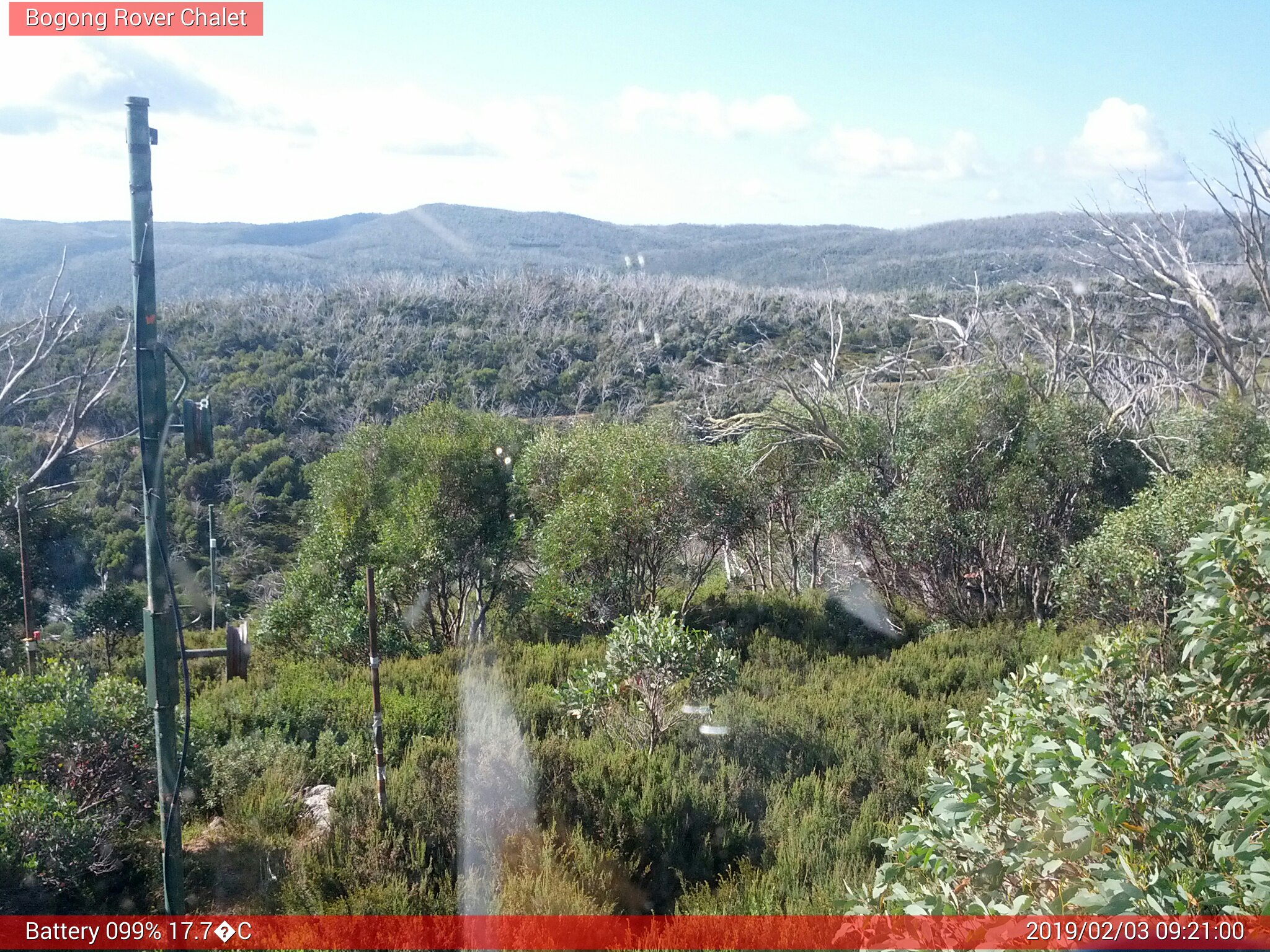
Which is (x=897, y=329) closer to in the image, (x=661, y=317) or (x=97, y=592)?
(x=661, y=317)

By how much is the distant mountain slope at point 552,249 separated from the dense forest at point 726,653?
2042 centimetres

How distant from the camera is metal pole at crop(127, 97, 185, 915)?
3.82 metres

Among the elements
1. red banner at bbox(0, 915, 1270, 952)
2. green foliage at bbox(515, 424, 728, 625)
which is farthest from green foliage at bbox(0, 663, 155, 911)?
green foliage at bbox(515, 424, 728, 625)

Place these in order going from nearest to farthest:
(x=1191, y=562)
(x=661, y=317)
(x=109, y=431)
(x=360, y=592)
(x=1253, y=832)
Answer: (x=1253, y=832)
(x=1191, y=562)
(x=360, y=592)
(x=109, y=431)
(x=661, y=317)

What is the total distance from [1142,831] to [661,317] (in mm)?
42079

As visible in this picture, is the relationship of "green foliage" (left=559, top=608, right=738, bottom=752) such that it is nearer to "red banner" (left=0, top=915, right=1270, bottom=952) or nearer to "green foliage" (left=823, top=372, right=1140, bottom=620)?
"red banner" (left=0, top=915, right=1270, bottom=952)

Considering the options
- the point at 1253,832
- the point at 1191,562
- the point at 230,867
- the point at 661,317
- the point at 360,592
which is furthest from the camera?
the point at 661,317

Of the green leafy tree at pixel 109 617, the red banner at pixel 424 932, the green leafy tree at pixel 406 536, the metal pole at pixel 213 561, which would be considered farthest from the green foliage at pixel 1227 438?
the green leafy tree at pixel 109 617

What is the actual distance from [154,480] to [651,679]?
4.25 m

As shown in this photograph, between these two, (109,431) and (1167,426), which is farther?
(109,431)

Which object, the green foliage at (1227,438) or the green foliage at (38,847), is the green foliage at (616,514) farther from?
the green foliage at (38,847)

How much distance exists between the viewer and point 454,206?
7825cm

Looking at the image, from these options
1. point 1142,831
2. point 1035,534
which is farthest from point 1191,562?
point 1035,534

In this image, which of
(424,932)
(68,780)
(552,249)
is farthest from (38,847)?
(552,249)
